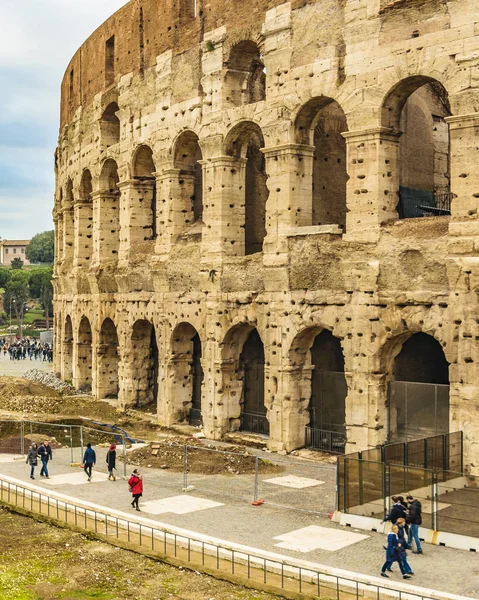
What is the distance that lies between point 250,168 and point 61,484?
13.2 meters

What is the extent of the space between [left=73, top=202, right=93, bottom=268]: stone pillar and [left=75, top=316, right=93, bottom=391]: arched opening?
2899 millimetres

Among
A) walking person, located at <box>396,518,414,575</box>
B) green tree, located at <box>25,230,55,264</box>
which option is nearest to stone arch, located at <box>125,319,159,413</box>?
walking person, located at <box>396,518,414,575</box>

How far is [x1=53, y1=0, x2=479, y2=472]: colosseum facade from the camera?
19.9 m

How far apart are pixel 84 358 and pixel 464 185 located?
22125mm

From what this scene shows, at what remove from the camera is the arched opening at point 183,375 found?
28.1 m

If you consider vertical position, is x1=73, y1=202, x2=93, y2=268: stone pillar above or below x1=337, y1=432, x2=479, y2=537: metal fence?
above

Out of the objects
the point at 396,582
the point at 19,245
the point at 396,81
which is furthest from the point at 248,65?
the point at 19,245

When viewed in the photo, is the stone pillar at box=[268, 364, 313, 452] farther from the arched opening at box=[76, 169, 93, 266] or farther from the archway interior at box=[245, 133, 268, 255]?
the arched opening at box=[76, 169, 93, 266]

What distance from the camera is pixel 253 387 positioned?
2638cm

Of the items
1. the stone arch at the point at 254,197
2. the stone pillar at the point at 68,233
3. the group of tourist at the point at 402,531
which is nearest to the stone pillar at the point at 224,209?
the stone arch at the point at 254,197

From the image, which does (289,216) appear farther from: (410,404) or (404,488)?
(404,488)

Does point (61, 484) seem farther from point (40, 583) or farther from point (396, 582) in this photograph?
point (396, 582)

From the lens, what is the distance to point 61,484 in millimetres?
19453

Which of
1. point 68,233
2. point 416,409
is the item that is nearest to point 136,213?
point 68,233
